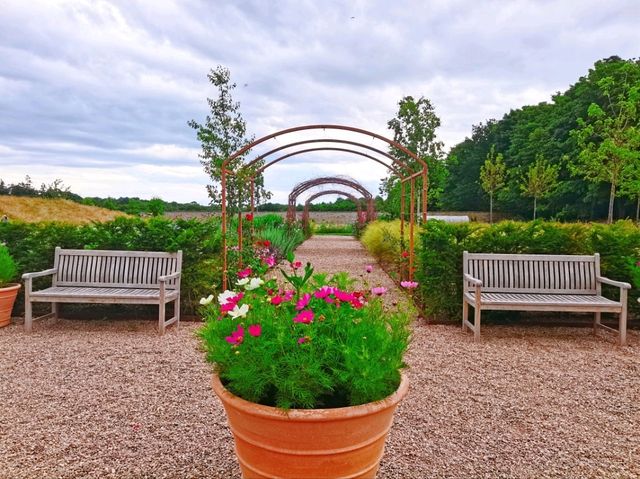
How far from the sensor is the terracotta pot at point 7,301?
537 centimetres

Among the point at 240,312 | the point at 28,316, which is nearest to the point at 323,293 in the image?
the point at 240,312

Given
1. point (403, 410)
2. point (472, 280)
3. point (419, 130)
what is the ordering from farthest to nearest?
point (419, 130)
point (472, 280)
point (403, 410)

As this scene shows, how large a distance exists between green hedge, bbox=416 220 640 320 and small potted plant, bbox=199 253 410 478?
12.1 ft

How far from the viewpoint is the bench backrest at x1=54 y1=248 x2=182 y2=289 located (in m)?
5.59

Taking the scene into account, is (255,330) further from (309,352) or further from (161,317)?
(161,317)

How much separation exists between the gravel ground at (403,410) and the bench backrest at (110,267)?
0.75m

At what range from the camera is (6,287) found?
550cm

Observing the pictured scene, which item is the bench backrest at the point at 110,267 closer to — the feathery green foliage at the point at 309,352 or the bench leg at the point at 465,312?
the bench leg at the point at 465,312

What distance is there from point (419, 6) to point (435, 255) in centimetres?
301

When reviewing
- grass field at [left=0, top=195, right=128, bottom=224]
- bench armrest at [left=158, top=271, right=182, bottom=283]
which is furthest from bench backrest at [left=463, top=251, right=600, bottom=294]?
grass field at [left=0, top=195, right=128, bottom=224]

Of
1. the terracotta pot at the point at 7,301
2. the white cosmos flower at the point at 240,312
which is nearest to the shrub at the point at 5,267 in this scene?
the terracotta pot at the point at 7,301

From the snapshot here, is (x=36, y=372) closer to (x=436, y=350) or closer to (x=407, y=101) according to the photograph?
(x=436, y=350)

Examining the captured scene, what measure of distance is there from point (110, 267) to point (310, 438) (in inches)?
181

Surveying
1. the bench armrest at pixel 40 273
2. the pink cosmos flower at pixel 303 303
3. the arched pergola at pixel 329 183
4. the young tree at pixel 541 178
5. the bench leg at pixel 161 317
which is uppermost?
the young tree at pixel 541 178
